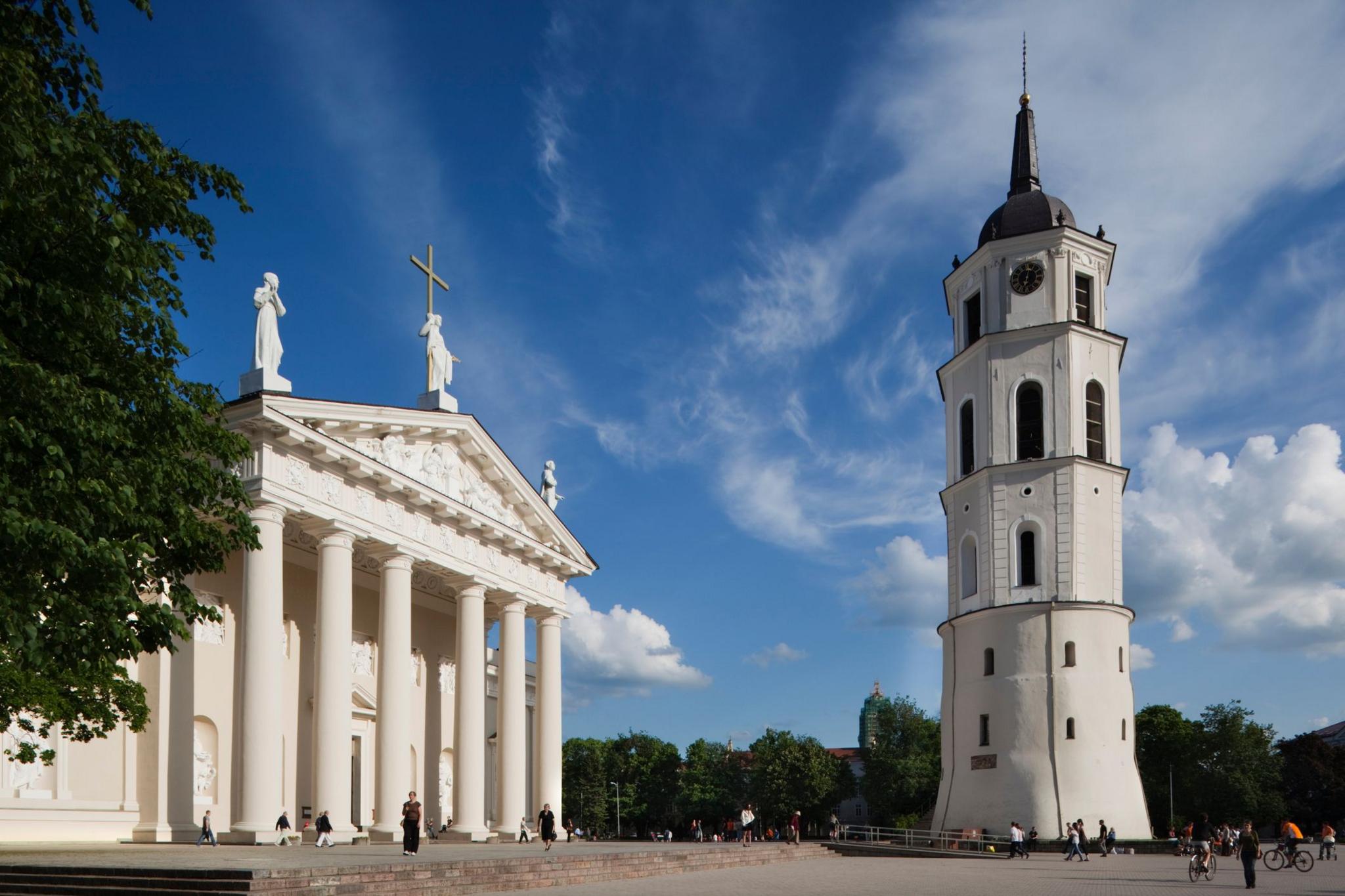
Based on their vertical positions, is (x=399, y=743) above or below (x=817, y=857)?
above

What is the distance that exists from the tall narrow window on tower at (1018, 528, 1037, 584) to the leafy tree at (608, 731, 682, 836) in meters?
66.4

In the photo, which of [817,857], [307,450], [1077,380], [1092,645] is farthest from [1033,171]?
[307,450]

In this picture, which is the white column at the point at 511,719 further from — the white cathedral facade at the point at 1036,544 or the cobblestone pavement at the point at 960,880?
the white cathedral facade at the point at 1036,544

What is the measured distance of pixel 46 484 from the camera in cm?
1223

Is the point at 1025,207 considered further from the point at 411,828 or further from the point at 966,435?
the point at 411,828

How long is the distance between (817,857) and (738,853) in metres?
6.65

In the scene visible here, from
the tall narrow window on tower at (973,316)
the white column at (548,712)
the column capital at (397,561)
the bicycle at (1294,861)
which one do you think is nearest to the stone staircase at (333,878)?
the column capital at (397,561)

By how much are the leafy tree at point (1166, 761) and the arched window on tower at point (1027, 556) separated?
34699 millimetres

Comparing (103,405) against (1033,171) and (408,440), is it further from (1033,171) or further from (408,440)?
(1033,171)

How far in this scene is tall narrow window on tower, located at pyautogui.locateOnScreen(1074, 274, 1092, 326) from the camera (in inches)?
2000

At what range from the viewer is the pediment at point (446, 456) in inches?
1171

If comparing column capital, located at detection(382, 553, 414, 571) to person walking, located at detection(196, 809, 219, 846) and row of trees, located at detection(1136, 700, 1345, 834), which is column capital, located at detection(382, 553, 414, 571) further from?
row of trees, located at detection(1136, 700, 1345, 834)

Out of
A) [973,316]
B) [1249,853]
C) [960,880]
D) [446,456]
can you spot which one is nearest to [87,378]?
[960,880]

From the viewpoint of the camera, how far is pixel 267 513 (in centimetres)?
2673
